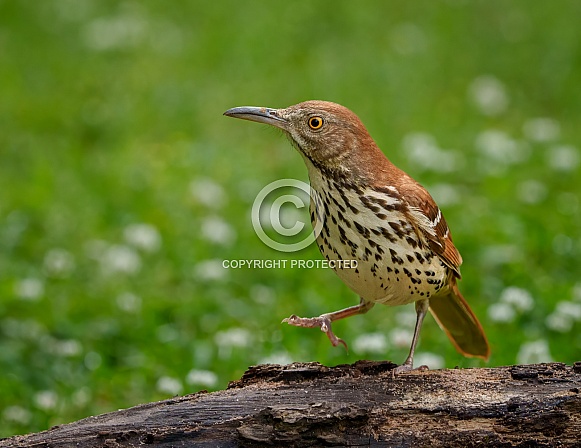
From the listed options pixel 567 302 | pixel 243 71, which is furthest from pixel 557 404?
pixel 243 71

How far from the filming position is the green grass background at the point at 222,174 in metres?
5.78

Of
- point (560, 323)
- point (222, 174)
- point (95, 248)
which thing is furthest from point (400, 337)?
point (222, 174)

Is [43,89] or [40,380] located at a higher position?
[43,89]

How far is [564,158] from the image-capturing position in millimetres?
8633

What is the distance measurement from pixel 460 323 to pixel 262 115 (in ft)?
5.01

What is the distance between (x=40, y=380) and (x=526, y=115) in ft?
22.0

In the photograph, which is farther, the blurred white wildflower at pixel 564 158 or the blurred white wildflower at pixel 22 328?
the blurred white wildflower at pixel 564 158

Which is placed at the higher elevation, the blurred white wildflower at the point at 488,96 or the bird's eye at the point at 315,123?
the blurred white wildflower at the point at 488,96

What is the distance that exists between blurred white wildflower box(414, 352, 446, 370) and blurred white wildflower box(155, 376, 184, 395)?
141 centimetres

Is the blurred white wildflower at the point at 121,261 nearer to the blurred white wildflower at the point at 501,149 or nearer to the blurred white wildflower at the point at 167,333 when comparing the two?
the blurred white wildflower at the point at 167,333

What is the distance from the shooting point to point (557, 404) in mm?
3666

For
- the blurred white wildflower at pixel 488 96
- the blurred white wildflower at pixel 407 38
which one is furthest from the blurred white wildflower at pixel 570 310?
the blurred white wildflower at pixel 407 38

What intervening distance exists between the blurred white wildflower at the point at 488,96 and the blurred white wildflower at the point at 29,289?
5.64 metres

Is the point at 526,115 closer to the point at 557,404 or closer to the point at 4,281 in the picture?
the point at 4,281
